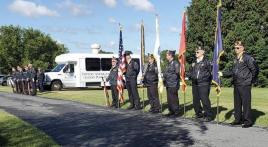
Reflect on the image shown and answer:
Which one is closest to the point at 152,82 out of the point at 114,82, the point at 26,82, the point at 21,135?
the point at 114,82

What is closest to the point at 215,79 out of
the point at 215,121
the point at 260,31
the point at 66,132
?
the point at 215,121

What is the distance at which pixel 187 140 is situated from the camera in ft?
31.1

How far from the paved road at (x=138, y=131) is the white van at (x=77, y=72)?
20289mm

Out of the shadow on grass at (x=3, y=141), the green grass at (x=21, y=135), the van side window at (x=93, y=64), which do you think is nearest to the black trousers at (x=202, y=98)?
the green grass at (x=21, y=135)

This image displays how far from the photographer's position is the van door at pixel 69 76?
35.0 metres

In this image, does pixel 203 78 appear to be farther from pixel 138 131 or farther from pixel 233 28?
pixel 233 28

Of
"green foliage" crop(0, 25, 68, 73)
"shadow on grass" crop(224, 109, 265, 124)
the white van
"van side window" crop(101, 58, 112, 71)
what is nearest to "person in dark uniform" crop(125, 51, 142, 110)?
"shadow on grass" crop(224, 109, 265, 124)

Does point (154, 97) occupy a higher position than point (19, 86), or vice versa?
point (19, 86)

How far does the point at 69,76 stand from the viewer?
3506cm

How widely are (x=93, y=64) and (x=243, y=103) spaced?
24.8 metres

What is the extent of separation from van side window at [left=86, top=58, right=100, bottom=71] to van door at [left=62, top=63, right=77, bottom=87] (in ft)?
3.61

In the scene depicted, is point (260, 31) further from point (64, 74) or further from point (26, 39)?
point (26, 39)

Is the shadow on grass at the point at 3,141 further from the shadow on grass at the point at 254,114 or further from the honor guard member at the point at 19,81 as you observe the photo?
the honor guard member at the point at 19,81

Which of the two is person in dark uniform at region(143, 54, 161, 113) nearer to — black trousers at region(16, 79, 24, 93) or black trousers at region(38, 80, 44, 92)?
black trousers at region(16, 79, 24, 93)
